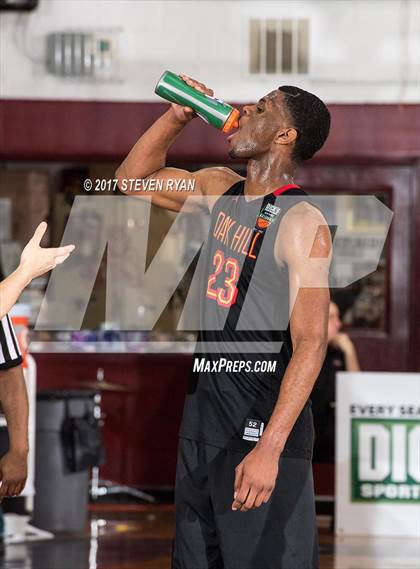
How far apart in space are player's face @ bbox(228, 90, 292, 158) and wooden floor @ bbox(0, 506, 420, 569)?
9.65 feet

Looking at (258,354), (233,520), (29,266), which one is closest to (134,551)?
(233,520)

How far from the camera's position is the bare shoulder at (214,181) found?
129 inches

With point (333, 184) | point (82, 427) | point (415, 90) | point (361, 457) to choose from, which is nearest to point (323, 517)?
point (361, 457)

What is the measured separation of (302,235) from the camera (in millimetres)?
2900

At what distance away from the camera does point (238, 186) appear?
318 cm

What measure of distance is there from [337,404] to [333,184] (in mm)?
1784

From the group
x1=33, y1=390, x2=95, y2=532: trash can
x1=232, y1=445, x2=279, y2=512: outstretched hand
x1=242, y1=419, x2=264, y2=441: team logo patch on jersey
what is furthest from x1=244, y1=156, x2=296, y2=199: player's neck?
x1=33, y1=390, x2=95, y2=532: trash can

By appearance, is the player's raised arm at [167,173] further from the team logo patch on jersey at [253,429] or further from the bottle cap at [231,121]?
the team logo patch on jersey at [253,429]

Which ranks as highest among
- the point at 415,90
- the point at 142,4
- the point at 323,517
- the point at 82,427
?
the point at 142,4

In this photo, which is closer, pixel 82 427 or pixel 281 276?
pixel 281 276

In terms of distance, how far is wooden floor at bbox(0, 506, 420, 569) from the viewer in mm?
5543

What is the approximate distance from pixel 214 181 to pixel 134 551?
312cm

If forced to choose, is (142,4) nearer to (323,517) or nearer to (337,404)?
(337,404)

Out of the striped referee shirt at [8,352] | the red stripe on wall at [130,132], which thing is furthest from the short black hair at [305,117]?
the red stripe on wall at [130,132]
